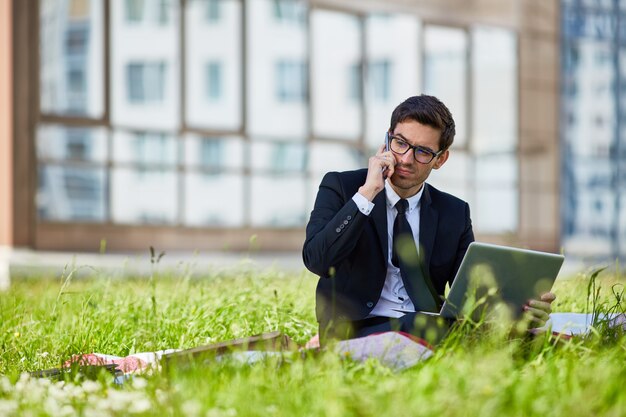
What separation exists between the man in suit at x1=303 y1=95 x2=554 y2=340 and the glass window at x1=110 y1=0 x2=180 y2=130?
12.0 metres

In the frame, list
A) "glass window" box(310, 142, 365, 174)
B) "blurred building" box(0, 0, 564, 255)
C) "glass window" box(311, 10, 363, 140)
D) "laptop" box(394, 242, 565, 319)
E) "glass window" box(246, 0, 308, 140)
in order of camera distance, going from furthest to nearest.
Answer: "glass window" box(311, 10, 363, 140) < "glass window" box(310, 142, 365, 174) < "glass window" box(246, 0, 308, 140) < "blurred building" box(0, 0, 564, 255) < "laptop" box(394, 242, 565, 319)

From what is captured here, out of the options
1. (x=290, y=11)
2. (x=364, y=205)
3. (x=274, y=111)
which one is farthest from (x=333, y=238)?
(x=290, y=11)

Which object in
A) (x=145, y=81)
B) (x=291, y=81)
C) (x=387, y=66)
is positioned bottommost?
(x=145, y=81)

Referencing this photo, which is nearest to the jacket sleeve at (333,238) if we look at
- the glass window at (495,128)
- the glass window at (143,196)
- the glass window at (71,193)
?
the glass window at (71,193)

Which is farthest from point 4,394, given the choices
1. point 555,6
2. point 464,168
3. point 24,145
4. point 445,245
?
point 555,6

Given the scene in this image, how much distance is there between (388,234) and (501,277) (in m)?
0.61

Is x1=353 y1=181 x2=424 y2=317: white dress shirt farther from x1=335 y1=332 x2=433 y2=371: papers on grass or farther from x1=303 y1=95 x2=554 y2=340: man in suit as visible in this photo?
x1=335 y1=332 x2=433 y2=371: papers on grass

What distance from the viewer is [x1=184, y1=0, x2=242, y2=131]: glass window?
16.5 meters

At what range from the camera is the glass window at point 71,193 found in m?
15.1

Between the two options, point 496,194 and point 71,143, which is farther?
point 496,194

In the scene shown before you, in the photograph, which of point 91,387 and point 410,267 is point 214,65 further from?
point 91,387

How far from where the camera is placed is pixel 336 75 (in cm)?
1797

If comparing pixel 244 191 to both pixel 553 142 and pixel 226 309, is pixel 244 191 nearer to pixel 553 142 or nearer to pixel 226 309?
pixel 553 142

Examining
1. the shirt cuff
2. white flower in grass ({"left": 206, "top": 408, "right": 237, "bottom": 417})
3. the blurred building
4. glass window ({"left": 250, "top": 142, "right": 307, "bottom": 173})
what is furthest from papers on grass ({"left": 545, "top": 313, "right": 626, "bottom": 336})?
glass window ({"left": 250, "top": 142, "right": 307, "bottom": 173})
